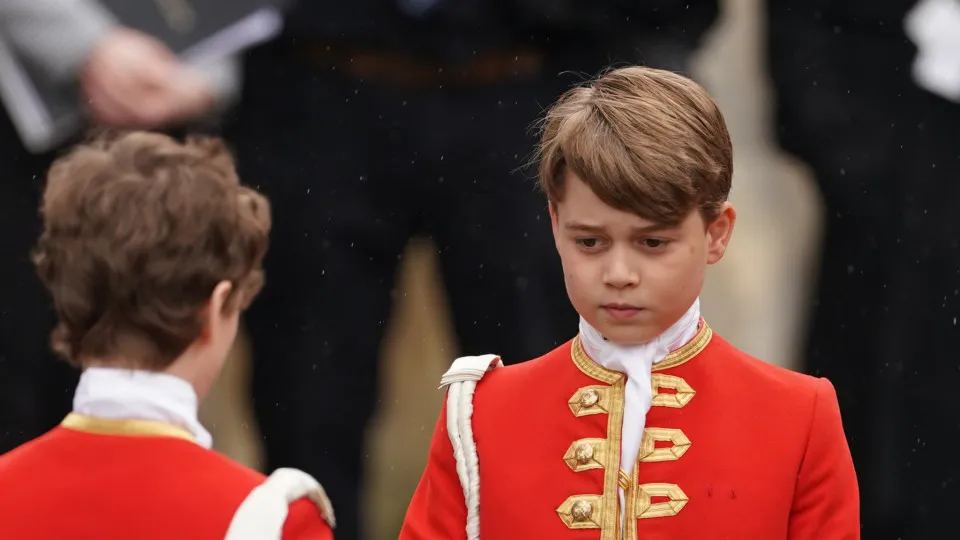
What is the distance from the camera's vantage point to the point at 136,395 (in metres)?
1.85

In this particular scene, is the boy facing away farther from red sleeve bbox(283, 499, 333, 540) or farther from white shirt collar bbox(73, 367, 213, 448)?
white shirt collar bbox(73, 367, 213, 448)

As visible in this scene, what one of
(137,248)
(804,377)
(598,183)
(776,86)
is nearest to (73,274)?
(137,248)

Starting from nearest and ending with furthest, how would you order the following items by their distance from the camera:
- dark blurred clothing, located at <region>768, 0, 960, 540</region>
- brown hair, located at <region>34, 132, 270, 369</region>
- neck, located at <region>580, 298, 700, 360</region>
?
brown hair, located at <region>34, 132, 270, 369</region>
neck, located at <region>580, 298, 700, 360</region>
dark blurred clothing, located at <region>768, 0, 960, 540</region>

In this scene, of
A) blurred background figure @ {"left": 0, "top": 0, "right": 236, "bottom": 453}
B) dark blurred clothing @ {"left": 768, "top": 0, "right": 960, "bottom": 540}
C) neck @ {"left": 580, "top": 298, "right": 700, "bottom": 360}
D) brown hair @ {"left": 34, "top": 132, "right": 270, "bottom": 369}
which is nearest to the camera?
brown hair @ {"left": 34, "top": 132, "right": 270, "bottom": 369}

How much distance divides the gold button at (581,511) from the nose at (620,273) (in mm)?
268

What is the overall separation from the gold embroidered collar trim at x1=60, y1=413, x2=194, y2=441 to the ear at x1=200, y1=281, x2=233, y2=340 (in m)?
0.10

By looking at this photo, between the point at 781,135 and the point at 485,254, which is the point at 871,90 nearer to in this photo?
the point at 781,135

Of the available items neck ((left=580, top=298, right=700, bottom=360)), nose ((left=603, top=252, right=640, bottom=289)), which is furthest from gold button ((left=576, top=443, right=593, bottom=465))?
nose ((left=603, top=252, right=640, bottom=289))

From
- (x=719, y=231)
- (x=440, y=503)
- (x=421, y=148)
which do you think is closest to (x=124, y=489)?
→ (x=440, y=503)

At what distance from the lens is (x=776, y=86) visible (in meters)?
3.60

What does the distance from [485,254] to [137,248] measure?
1.44 metres

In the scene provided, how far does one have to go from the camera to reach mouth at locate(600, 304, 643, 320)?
2.11m

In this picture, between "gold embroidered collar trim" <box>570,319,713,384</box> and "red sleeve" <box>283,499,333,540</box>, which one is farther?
"gold embroidered collar trim" <box>570,319,713,384</box>

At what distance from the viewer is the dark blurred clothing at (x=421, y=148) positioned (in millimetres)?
3184
